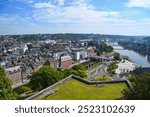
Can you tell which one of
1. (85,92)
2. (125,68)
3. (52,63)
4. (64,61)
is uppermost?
(85,92)

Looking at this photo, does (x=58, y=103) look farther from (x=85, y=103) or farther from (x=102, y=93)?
(x=102, y=93)

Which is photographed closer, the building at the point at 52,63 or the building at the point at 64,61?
the building at the point at 52,63

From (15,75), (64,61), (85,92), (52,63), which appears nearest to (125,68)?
(64,61)

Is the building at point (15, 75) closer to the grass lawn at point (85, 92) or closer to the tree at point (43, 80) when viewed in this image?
the tree at point (43, 80)

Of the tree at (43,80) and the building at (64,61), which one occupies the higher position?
the tree at (43,80)

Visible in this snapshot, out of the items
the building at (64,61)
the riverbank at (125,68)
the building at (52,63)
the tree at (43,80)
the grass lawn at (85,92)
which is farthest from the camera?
the building at (64,61)

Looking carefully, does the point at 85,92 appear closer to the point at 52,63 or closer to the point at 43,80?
the point at 43,80

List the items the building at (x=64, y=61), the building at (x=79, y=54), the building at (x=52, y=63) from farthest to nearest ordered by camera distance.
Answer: the building at (x=79, y=54)
the building at (x=64, y=61)
the building at (x=52, y=63)

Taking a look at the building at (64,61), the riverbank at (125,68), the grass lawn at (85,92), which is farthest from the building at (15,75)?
the grass lawn at (85,92)
